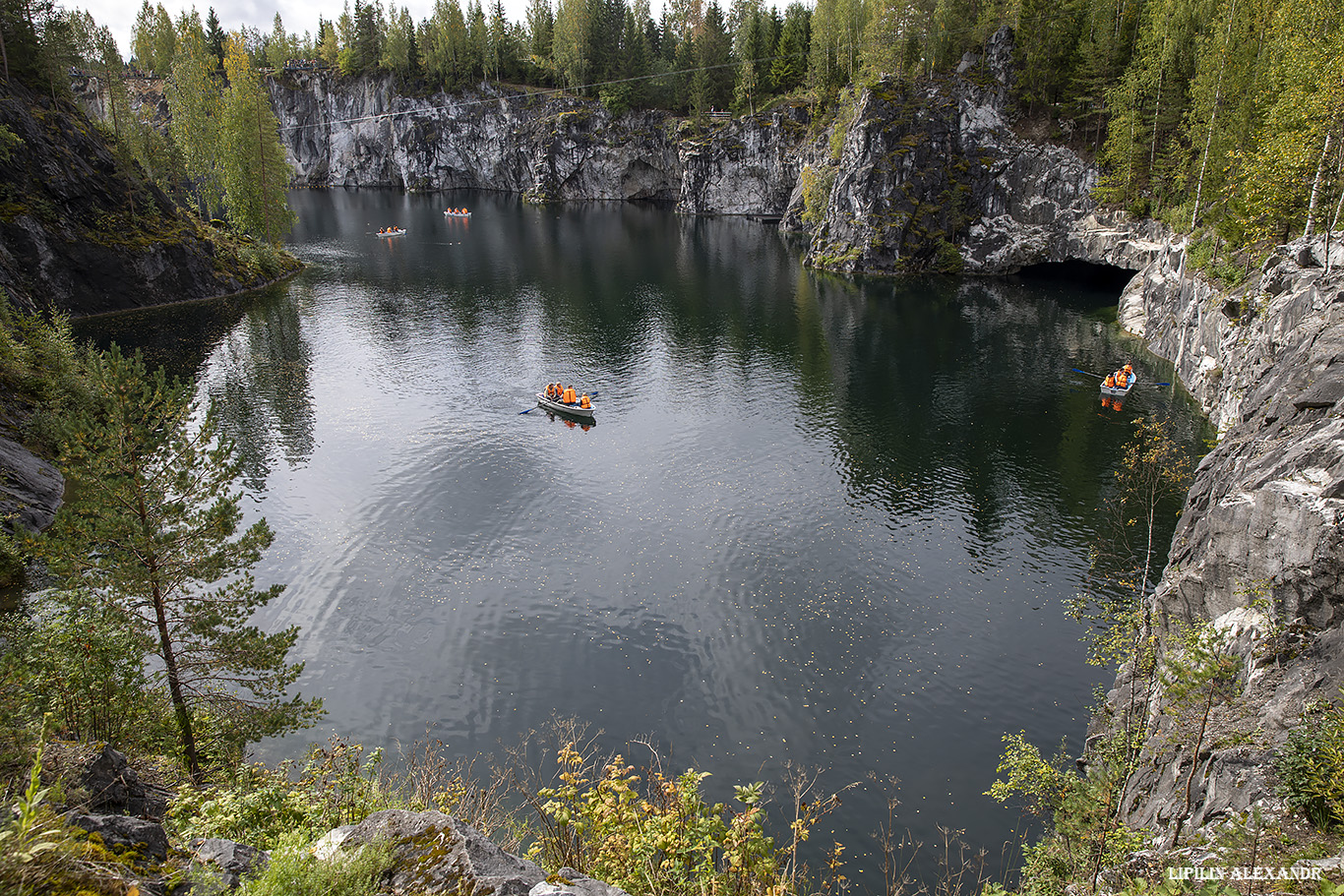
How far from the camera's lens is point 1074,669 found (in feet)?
84.9

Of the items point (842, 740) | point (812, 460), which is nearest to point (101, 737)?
point (842, 740)

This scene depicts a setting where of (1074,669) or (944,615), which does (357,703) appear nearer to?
(944,615)

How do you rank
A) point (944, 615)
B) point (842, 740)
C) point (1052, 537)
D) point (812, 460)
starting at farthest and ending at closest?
point (812, 460), point (1052, 537), point (944, 615), point (842, 740)

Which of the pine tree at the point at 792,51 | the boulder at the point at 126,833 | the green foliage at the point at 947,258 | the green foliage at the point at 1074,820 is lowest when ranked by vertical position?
the green foliage at the point at 1074,820

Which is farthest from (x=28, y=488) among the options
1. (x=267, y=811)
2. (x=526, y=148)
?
(x=526, y=148)

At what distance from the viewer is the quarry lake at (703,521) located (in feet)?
78.8

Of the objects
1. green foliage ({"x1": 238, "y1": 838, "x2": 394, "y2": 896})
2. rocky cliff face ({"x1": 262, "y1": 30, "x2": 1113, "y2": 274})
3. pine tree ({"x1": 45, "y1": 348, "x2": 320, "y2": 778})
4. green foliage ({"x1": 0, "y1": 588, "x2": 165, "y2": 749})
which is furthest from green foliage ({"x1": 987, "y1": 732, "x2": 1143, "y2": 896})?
rocky cliff face ({"x1": 262, "y1": 30, "x2": 1113, "y2": 274})

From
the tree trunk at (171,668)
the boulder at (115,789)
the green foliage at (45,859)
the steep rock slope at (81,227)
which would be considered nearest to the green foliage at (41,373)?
the tree trunk at (171,668)

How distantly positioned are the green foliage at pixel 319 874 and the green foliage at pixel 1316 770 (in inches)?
563

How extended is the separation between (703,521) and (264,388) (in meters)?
36.7

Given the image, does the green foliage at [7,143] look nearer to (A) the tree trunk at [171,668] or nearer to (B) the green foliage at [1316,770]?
(A) the tree trunk at [171,668]

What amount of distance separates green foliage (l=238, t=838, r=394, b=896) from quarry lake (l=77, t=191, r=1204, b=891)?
14988mm

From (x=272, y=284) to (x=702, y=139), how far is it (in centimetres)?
8612

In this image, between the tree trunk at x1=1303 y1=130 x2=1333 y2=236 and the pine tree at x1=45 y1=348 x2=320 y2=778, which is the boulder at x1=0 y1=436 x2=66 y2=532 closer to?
the pine tree at x1=45 y1=348 x2=320 y2=778
